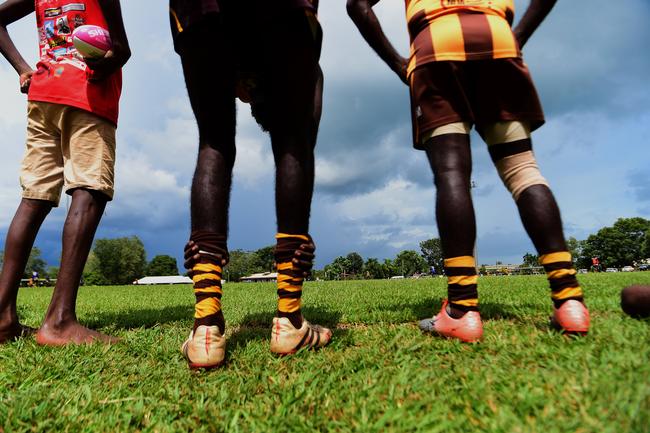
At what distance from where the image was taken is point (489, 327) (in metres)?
2.39

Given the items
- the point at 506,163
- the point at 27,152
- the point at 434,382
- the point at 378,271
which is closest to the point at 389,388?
the point at 434,382

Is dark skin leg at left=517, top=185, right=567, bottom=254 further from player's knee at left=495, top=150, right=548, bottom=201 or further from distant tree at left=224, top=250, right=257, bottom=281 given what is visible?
distant tree at left=224, top=250, right=257, bottom=281

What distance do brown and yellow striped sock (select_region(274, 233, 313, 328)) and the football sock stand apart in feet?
1.05

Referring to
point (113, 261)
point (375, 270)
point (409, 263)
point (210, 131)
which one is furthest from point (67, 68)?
point (409, 263)

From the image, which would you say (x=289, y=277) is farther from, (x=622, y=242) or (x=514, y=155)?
(x=622, y=242)

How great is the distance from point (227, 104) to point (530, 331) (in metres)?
2.09

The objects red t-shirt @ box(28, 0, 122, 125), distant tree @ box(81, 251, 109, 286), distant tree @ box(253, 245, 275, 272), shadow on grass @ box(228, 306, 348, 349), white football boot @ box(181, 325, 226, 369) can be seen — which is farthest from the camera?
distant tree @ box(253, 245, 275, 272)

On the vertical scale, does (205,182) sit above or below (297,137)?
below

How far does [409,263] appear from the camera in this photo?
134 m

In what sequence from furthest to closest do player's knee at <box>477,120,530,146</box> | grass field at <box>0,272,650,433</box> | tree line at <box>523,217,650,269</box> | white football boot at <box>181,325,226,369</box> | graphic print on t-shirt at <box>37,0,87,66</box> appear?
tree line at <box>523,217,650,269</box>
graphic print on t-shirt at <box>37,0,87,66</box>
player's knee at <box>477,120,530,146</box>
white football boot at <box>181,325,226,369</box>
grass field at <box>0,272,650,433</box>

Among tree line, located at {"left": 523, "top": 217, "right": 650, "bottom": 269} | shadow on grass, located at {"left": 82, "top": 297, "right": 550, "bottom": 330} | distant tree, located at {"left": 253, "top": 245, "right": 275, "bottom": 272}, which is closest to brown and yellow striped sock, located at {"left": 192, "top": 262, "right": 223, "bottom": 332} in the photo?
shadow on grass, located at {"left": 82, "top": 297, "right": 550, "bottom": 330}

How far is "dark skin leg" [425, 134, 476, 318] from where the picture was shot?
87.9 inches

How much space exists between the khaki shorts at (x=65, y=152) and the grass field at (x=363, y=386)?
126cm

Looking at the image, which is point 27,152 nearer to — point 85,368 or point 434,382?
point 85,368
